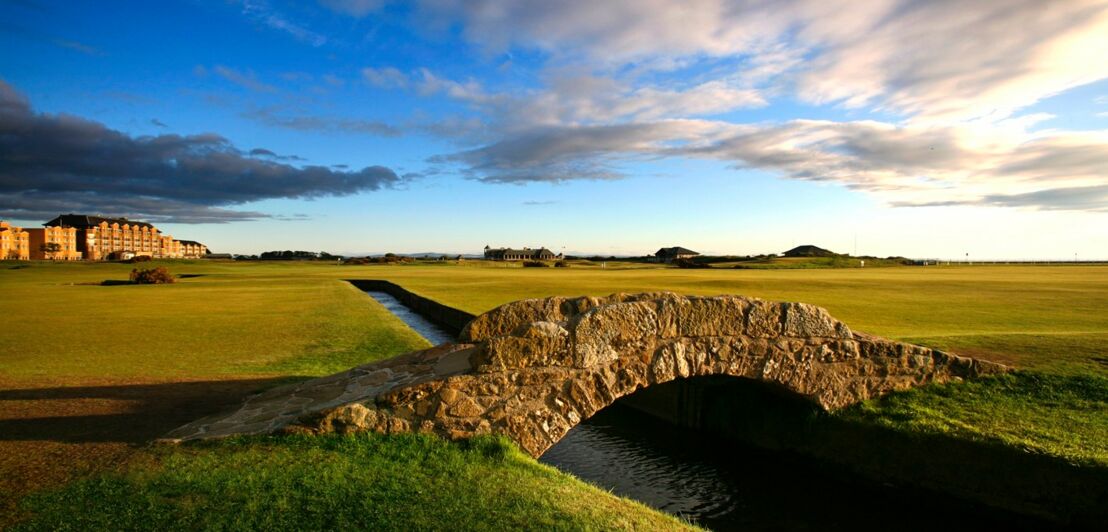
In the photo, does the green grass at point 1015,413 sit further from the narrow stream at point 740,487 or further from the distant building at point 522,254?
the distant building at point 522,254

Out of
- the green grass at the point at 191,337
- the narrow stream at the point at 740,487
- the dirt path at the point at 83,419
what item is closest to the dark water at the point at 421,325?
the green grass at the point at 191,337

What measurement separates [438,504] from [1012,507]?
923cm

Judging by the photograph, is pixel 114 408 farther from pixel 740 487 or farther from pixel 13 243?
pixel 13 243

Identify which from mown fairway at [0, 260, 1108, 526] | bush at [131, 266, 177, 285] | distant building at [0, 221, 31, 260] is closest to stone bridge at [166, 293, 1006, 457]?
mown fairway at [0, 260, 1108, 526]

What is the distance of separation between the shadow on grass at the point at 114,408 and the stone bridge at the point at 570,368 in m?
0.98

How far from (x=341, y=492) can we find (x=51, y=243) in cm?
15752

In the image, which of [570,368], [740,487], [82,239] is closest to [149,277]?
[570,368]

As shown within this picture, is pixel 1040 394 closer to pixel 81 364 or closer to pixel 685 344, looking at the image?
pixel 685 344

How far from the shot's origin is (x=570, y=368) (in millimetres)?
9766

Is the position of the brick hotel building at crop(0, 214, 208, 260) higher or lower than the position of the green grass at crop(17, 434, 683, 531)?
higher

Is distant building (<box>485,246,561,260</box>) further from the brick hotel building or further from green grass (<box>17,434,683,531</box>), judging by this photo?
green grass (<box>17,434,683,531</box>)

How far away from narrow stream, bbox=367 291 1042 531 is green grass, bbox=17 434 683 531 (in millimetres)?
2381

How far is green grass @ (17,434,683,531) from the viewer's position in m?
6.69

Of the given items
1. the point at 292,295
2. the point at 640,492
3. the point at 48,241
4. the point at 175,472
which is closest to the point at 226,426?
the point at 175,472
